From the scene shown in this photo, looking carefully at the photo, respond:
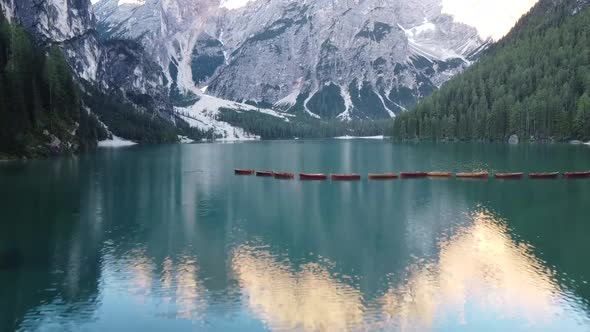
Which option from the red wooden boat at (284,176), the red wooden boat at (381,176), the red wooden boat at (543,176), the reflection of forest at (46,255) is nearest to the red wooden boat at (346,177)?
the red wooden boat at (381,176)

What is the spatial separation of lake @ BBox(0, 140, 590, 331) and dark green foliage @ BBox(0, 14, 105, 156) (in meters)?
47.6

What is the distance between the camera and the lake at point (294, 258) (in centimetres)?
3856

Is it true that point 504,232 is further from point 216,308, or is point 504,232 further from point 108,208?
point 108,208

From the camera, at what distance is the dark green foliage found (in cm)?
14438

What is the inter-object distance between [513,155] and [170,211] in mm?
130684

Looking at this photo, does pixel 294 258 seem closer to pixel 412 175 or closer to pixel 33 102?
pixel 412 175

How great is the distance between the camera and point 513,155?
566 feet

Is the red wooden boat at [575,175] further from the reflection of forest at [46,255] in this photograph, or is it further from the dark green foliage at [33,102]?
the dark green foliage at [33,102]

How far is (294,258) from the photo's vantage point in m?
53.5

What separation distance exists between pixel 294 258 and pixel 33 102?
132648 millimetres

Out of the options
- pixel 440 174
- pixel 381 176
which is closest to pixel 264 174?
pixel 381 176

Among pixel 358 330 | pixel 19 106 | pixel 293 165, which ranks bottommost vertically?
pixel 358 330

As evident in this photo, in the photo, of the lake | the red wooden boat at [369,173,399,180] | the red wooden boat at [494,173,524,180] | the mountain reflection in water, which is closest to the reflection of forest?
the lake

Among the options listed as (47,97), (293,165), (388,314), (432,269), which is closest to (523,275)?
(432,269)
